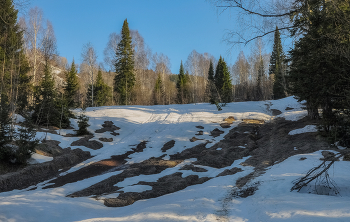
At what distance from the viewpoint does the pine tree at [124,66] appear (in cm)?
3434

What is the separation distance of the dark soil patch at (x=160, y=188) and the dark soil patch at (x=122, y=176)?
948mm

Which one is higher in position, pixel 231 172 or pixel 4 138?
pixel 4 138

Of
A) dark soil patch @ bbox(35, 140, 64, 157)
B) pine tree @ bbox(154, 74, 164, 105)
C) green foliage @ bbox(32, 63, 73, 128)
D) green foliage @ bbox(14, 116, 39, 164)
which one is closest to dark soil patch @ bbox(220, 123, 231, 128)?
dark soil patch @ bbox(35, 140, 64, 157)

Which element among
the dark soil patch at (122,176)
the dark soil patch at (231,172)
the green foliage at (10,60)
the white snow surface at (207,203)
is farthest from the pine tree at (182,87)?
the dark soil patch at (231,172)

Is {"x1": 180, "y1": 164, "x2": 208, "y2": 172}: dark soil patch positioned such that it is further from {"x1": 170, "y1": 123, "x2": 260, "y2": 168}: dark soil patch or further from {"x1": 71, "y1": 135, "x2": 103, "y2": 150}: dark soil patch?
{"x1": 71, "y1": 135, "x2": 103, "y2": 150}: dark soil patch

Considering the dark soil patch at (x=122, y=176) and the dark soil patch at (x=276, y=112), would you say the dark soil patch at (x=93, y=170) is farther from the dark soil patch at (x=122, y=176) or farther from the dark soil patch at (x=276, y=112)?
the dark soil patch at (x=276, y=112)

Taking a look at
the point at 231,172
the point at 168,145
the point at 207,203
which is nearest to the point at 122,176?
the point at 231,172

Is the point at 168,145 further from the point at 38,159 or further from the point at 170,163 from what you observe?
the point at 38,159

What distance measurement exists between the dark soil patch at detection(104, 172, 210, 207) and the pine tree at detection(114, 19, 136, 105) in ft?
90.2

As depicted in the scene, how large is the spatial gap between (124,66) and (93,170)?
26.6 meters

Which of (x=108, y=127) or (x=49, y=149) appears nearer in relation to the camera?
(x=49, y=149)

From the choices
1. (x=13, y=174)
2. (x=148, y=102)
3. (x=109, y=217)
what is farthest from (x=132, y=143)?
(x=148, y=102)

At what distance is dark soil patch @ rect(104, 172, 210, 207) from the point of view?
5.93 meters

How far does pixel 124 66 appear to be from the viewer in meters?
Result: 34.3
